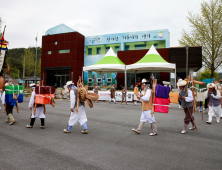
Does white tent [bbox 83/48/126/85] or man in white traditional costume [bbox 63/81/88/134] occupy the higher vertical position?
white tent [bbox 83/48/126/85]

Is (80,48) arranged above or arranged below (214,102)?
above

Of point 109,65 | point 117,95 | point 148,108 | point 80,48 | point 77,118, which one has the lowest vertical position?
point 77,118

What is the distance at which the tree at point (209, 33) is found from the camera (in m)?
23.6

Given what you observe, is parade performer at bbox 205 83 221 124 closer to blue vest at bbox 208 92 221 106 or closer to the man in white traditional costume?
blue vest at bbox 208 92 221 106

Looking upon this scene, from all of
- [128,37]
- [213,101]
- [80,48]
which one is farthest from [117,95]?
[80,48]

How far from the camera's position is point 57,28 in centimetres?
3800

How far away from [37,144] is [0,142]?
110 centimetres

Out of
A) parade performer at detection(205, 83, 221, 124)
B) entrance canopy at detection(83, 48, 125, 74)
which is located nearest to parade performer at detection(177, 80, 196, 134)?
parade performer at detection(205, 83, 221, 124)

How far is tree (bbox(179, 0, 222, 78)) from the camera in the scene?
2359cm

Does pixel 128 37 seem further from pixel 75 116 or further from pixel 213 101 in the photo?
pixel 75 116

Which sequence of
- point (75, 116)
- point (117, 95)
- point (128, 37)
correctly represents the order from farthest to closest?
1. point (128, 37)
2. point (117, 95)
3. point (75, 116)

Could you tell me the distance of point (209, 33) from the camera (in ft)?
79.8

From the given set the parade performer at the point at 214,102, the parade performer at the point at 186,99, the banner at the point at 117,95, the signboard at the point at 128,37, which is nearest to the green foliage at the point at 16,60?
the signboard at the point at 128,37

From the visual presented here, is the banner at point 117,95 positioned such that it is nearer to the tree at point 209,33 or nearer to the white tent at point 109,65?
the white tent at point 109,65
